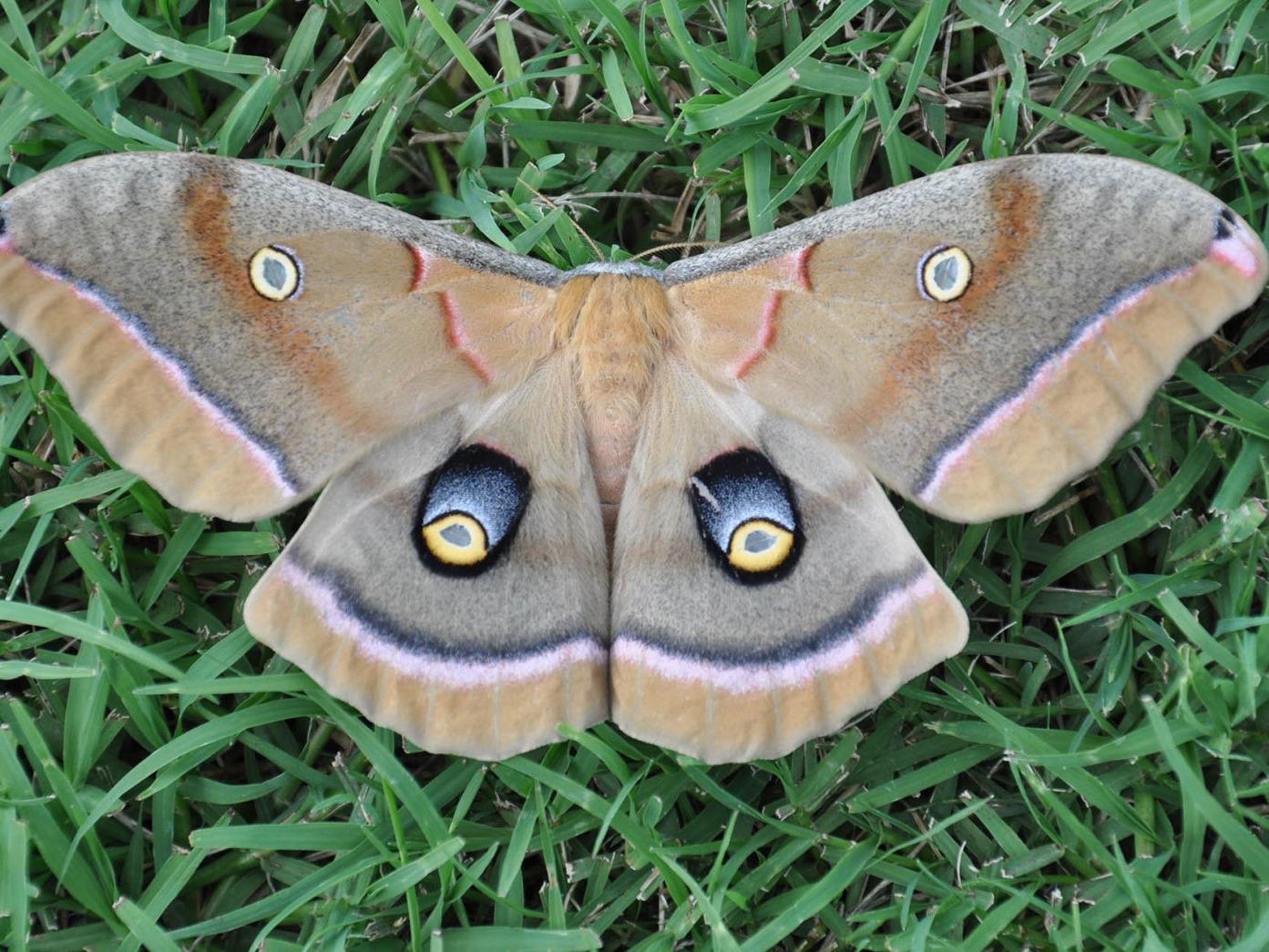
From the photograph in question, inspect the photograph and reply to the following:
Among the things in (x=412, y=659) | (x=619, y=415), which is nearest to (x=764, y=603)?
(x=619, y=415)

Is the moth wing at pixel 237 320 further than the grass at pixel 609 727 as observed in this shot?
No

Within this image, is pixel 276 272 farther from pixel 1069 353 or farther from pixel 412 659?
pixel 1069 353

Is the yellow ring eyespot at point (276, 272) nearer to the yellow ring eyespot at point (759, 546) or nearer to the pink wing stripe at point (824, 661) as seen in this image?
the yellow ring eyespot at point (759, 546)

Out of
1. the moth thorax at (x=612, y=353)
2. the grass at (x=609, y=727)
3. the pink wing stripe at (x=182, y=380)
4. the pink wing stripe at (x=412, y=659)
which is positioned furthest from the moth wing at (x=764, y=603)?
the pink wing stripe at (x=182, y=380)

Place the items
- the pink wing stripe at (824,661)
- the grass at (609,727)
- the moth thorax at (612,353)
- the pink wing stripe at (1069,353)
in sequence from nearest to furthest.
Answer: the pink wing stripe at (1069,353)
the pink wing stripe at (824,661)
the moth thorax at (612,353)
the grass at (609,727)

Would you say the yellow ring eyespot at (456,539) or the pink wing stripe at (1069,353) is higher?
the pink wing stripe at (1069,353)

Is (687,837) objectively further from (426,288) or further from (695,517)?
Result: (426,288)

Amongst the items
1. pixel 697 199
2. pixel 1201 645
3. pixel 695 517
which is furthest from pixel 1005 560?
pixel 697 199
